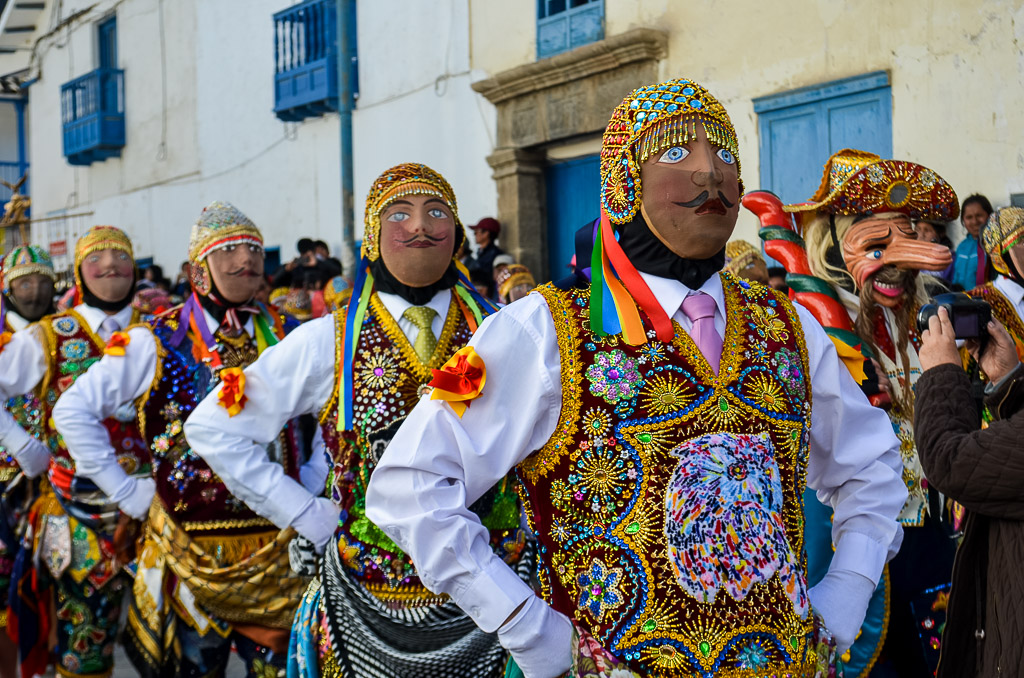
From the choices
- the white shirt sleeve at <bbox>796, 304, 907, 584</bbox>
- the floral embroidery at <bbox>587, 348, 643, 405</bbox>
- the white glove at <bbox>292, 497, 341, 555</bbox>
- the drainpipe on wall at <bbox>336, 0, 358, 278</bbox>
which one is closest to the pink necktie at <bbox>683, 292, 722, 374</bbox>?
the floral embroidery at <bbox>587, 348, 643, 405</bbox>

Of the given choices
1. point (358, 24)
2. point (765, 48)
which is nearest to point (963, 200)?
point (765, 48)

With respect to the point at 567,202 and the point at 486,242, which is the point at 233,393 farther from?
the point at 567,202

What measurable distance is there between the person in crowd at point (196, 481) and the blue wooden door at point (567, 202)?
653cm

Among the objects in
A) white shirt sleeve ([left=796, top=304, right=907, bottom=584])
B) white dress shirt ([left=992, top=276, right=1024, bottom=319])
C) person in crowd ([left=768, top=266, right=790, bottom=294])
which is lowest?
white shirt sleeve ([left=796, top=304, right=907, bottom=584])

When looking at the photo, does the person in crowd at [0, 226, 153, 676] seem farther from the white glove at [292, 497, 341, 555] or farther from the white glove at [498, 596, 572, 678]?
the white glove at [498, 596, 572, 678]

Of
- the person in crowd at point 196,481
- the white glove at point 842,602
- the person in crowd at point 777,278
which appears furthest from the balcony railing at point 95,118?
the white glove at point 842,602

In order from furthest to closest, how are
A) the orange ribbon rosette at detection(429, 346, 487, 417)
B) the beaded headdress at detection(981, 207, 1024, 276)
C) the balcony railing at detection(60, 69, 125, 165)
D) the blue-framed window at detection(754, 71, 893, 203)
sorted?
the balcony railing at detection(60, 69, 125, 165) → the blue-framed window at detection(754, 71, 893, 203) → the beaded headdress at detection(981, 207, 1024, 276) → the orange ribbon rosette at detection(429, 346, 487, 417)

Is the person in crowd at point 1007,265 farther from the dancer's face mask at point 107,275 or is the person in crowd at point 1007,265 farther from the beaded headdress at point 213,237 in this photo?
the dancer's face mask at point 107,275

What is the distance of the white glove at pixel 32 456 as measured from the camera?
6086 mm

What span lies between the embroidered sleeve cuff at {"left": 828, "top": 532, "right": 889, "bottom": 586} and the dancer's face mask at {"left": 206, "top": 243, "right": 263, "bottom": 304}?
3115 millimetres

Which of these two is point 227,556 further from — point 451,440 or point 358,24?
point 358,24

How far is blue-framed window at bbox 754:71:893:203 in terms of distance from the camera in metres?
8.53

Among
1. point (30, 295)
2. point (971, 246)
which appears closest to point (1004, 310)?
point (971, 246)

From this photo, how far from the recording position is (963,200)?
7.73 m
